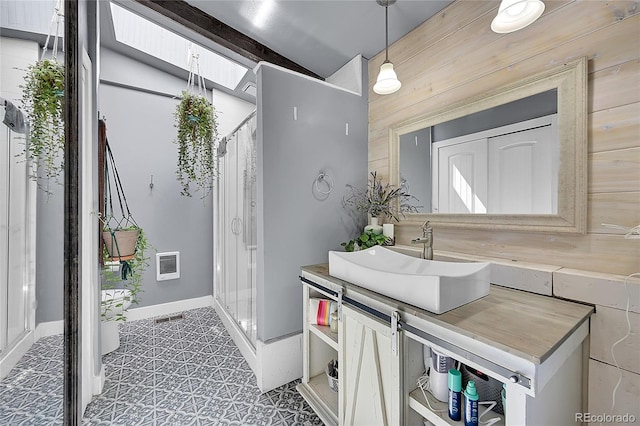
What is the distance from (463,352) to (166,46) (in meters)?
3.43

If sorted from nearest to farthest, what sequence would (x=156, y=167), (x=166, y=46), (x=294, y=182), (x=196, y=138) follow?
(x=294, y=182), (x=196, y=138), (x=166, y=46), (x=156, y=167)

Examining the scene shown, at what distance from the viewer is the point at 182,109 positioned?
7.95 ft

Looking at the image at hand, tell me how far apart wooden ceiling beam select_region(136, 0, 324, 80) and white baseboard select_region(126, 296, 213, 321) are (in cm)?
263

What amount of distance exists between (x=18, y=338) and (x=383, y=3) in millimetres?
2351

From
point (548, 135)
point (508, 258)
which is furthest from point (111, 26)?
point (508, 258)

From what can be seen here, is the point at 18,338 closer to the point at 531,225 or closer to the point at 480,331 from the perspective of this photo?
the point at 480,331

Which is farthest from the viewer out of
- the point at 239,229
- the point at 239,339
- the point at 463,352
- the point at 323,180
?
the point at 239,229

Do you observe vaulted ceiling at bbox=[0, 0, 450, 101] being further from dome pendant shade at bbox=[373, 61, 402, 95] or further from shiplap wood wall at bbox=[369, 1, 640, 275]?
dome pendant shade at bbox=[373, 61, 402, 95]

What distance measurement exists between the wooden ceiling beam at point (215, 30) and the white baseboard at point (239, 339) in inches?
88.7

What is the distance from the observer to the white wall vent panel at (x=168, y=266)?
293 centimetres

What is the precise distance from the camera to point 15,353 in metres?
0.94

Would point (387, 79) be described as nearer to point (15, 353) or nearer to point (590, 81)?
point (590, 81)

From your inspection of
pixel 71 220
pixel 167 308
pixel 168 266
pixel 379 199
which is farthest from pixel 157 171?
pixel 379 199

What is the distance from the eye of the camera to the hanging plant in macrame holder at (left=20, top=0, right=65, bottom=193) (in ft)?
3.35
